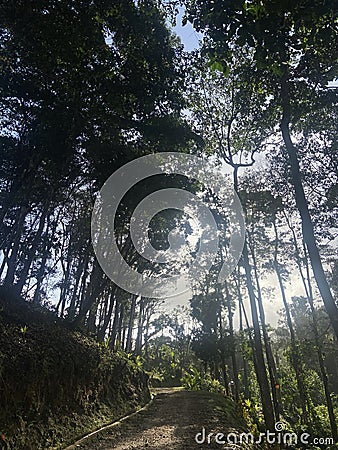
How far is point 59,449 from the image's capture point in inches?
245

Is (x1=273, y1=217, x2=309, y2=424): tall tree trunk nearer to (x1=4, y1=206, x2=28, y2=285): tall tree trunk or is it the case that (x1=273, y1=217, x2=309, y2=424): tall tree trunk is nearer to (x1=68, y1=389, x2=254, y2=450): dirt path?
(x1=68, y1=389, x2=254, y2=450): dirt path

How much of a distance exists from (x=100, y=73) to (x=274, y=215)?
13311 millimetres

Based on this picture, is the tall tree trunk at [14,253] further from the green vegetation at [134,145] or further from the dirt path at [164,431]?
the dirt path at [164,431]

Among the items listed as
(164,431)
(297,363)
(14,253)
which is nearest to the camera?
(164,431)

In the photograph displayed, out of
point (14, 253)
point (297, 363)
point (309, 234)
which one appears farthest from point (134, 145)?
point (297, 363)

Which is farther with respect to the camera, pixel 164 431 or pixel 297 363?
pixel 297 363

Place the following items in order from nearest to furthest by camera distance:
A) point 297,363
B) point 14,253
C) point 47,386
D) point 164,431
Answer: point 47,386
point 164,431
point 14,253
point 297,363

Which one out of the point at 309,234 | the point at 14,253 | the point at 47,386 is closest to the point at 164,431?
the point at 47,386

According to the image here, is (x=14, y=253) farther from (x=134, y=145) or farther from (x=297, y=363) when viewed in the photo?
(x=297, y=363)

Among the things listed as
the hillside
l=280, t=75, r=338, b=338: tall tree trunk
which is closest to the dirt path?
the hillside

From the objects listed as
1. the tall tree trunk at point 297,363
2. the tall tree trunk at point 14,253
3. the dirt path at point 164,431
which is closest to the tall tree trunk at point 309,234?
the dirt path at point 164,431

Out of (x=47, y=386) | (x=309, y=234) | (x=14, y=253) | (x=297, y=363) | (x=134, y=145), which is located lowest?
(x=47, y=386)

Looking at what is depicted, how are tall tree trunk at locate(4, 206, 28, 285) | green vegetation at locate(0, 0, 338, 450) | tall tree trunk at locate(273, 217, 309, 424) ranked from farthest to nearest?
tall tree trunk at locate(273, 217, 309, 424) < tall tree trunk at locate(4, 206, 28, 285) < green vegetation at locate(0, 0, 338, 450)

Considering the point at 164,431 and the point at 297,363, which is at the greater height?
the point at 297,363
